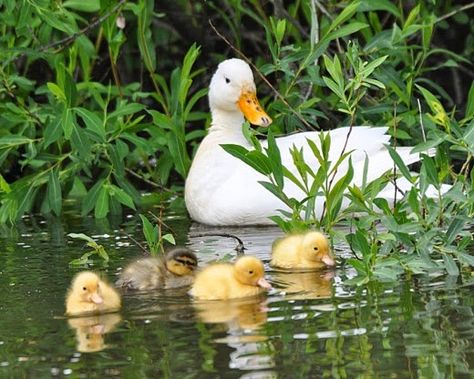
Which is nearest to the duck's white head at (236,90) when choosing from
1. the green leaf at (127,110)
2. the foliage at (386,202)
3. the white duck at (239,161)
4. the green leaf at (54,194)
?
the white duck at (239,161)

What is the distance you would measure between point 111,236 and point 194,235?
528 millimetres

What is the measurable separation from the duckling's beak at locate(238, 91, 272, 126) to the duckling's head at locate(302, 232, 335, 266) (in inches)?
94.9

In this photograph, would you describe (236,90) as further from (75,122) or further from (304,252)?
(304,252)

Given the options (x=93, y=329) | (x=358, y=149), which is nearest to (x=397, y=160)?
(x=93, y=329)

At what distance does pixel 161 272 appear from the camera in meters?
7.74

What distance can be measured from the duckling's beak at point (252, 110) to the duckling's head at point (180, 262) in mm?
2544

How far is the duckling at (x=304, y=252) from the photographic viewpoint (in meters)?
7.88

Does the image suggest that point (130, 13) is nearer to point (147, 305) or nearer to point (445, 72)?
point (445, 72)

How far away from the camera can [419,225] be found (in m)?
7.38

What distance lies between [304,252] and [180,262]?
2.15ft

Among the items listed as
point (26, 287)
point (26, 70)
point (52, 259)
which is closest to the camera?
point (26, 287)

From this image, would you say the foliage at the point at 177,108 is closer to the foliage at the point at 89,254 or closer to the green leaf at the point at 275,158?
the green leaf at the point at 275,158

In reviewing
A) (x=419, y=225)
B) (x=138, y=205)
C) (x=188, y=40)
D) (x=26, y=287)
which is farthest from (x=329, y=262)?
(x=188, y=40)

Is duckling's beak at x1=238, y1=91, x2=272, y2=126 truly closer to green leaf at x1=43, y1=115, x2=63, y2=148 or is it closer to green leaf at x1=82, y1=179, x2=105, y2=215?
green leaf at x1=82, y1=179, x2=105, y2=215
